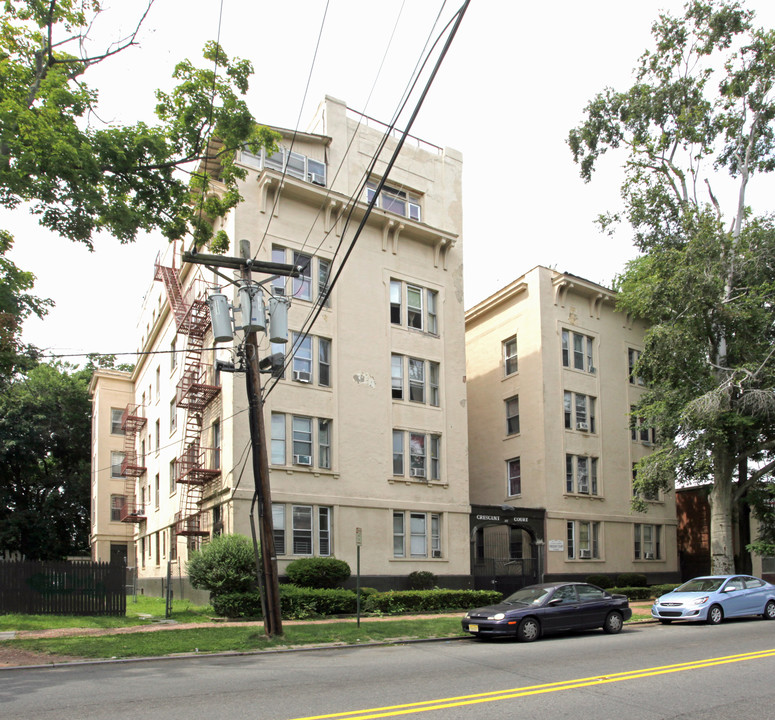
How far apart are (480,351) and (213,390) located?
49.6ft

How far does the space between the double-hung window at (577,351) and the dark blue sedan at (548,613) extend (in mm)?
17229

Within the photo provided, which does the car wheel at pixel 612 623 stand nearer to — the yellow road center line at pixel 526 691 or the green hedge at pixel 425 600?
the yellow road center line at pixel 526 691

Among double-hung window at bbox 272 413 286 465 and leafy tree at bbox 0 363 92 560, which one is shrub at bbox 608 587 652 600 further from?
leafy tree at bbox 0 363 92 560

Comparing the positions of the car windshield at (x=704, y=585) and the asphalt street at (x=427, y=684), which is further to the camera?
the car windshield at (x=704, y=585)

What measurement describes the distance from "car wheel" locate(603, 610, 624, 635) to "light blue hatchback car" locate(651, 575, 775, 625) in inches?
114

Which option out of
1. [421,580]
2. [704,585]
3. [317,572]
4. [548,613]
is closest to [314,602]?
[317,572]

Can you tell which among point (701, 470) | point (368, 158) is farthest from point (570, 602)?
point (368, 158)

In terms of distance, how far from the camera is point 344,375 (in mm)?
Answer: 26969

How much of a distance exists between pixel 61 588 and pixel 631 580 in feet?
75.6

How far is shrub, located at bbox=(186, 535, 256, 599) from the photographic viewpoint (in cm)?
2116

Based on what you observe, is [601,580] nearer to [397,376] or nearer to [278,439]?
[397,376]

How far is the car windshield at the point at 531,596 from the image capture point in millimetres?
16750

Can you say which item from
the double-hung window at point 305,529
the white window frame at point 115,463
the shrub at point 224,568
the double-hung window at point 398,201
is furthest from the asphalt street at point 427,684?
the white window frame at point 115,463

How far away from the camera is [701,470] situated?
2811cm
